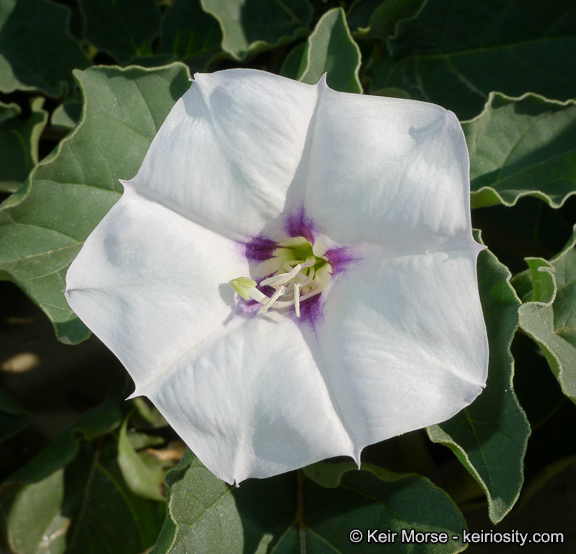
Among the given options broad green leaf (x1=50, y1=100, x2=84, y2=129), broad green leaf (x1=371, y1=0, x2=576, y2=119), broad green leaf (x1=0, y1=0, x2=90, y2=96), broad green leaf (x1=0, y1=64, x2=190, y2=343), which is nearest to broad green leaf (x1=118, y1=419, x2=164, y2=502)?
broad green leaf (x1=0, y1=64, x2=190, y2=343)

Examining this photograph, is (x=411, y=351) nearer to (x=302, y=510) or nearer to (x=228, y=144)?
(x=228, y=144)

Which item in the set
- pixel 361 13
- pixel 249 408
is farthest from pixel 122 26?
pixel 249 408

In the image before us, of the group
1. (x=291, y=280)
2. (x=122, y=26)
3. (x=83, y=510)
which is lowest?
(x=83, y=510)

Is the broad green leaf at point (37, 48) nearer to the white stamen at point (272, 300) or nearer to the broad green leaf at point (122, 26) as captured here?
the broad green leaf at point (122, 26)

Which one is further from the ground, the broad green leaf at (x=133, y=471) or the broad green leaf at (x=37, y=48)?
the broad green leaf at (x=37, y=48)

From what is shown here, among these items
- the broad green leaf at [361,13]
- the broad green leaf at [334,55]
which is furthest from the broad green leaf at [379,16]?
the broad green leaf at [334,55]

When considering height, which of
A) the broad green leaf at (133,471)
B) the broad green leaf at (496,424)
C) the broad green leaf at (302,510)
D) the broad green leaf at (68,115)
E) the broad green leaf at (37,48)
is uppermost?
the broad green leaf at (37,48)

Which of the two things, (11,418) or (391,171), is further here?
(11,418)
